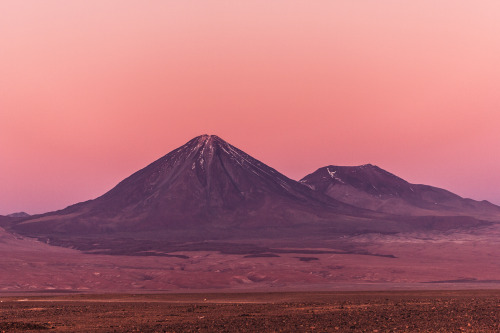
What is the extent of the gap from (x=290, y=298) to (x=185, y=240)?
120891 millimetres

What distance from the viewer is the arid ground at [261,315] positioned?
37.1 meters

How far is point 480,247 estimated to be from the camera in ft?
506

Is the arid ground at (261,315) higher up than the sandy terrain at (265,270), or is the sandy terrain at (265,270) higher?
the sandy terrain at (265,270)

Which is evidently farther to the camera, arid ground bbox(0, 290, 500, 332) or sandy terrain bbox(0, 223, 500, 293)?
sandy terrain bbox(0, 223, 500, 293)

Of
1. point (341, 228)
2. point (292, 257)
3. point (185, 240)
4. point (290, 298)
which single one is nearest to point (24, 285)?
point (290, 298)

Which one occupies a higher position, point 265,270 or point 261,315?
point 265,270

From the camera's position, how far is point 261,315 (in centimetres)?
4434

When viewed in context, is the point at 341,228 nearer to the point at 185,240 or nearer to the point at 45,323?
the point at 185,240

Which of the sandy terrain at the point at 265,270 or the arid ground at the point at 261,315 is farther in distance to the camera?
the sandy terrain at the point at 265,270

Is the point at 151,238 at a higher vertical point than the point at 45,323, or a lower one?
higher

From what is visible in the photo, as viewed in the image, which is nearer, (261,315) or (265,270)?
(261,315)

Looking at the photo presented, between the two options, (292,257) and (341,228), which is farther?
(341,228)

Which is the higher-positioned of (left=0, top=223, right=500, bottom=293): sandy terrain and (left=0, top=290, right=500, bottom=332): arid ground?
(left=0, top=223, right=500, bottom=293): sandy terrain

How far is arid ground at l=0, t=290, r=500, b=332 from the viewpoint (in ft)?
122
